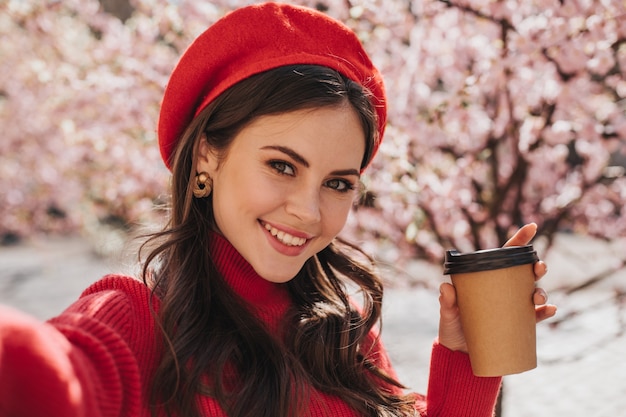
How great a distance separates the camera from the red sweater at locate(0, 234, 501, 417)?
2.72ft

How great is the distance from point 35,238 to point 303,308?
36.7 ft

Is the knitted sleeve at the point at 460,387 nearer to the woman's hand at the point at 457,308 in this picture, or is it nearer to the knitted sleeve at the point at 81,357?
the woman's hand at the point at 457,308

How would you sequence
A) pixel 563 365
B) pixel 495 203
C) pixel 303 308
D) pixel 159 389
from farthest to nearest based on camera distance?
pixel 563 365
pixel 495 203
pixel 303 308
pixel 159 389

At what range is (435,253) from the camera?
357 cm

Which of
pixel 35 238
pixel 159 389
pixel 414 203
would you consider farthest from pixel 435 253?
pixel 35 238

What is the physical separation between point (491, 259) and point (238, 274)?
59cm

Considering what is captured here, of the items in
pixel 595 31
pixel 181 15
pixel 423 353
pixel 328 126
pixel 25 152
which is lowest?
pixel 328 126

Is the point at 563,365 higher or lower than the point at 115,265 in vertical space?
higher

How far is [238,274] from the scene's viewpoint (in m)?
1.54

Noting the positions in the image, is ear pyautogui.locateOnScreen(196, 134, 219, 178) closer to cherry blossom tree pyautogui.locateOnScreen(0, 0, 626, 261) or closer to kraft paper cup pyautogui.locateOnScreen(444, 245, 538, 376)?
kraft paper cup pyautogui.locateOnScreen(444, 245, 538, 376)

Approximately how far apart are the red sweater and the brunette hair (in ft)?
0.13

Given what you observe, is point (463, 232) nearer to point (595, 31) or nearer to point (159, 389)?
point (595, 31)

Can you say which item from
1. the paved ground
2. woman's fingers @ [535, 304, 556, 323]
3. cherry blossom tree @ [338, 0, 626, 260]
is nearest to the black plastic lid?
woman's fingers @ [535, 304, 556, 323]

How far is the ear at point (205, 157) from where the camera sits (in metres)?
1.50
